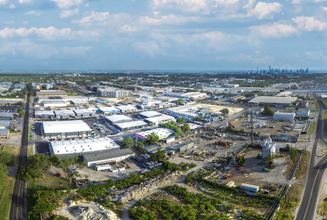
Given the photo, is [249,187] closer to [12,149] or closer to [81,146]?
[81,146]

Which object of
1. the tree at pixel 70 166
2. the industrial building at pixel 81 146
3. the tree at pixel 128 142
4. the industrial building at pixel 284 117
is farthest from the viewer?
the industrial building at pixel 284 117

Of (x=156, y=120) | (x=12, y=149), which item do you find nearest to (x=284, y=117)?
(x=156, y=120)

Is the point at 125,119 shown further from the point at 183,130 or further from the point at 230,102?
the point at 230,102

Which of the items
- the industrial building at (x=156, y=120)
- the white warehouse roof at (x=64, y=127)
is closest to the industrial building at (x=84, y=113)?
the white warehouse roof at (x=64, y=127)

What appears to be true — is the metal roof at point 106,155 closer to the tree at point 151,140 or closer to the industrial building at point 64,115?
the tree at point 151,140

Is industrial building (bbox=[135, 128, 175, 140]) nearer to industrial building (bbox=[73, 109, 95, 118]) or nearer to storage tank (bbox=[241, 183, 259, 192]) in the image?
storage tank (bbox=[241, 183, 259, 192])

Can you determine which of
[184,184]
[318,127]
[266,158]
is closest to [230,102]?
[318,127]

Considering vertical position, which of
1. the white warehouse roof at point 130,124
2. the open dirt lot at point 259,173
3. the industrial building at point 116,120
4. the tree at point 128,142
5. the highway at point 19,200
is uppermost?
the industrial building at point 116,120

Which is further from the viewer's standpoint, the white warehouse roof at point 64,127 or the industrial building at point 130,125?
the industrial building at point 130,125

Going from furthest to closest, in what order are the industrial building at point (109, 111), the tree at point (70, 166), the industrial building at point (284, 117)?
the industrial building at point (109, 111) < the industrial building at point (284, 117) < the tree at point (70, 166)
